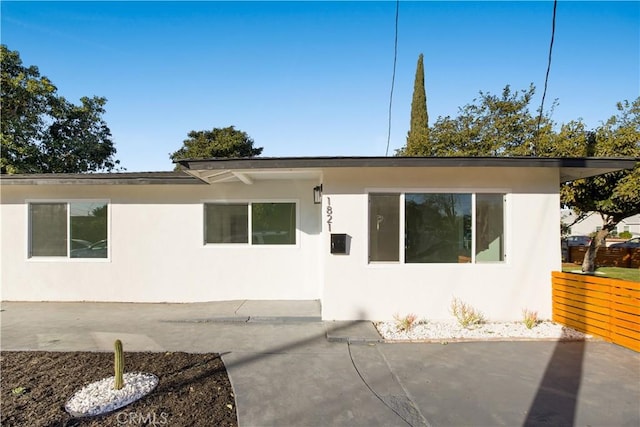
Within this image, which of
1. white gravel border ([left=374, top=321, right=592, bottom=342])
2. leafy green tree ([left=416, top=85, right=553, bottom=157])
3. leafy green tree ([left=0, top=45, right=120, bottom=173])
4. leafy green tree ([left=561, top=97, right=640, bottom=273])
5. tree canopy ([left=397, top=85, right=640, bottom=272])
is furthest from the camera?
leafy green tree ([left=416, top=85, right=553, bottom=157])

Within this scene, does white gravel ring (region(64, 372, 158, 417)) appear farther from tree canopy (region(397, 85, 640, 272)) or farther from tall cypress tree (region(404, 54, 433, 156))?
tall cypress tree (region(404, 54, 433, 156))

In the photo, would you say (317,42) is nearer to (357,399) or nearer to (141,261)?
(141,261)

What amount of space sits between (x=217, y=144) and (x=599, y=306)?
23.7 meters

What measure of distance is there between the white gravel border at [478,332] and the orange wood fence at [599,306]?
0.64 ft

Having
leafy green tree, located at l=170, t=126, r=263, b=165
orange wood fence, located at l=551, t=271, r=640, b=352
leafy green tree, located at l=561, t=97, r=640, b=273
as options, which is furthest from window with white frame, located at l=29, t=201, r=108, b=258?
leafy green tree, located at l=170, t=126, r=263, b=165

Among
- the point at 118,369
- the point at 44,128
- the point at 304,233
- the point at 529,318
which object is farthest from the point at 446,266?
the point at 44,128

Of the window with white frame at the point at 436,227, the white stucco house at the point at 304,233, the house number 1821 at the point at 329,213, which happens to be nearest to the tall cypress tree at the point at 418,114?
the white stucco house at the point at 304,233

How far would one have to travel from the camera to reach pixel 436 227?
553 centimetres

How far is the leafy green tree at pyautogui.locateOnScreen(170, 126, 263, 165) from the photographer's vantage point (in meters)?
24.2

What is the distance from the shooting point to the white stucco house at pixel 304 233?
17.8 feet

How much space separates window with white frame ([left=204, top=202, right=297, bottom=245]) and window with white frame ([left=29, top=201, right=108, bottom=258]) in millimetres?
2326

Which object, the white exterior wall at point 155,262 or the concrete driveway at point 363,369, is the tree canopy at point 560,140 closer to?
the concrete driveway at point 363,369

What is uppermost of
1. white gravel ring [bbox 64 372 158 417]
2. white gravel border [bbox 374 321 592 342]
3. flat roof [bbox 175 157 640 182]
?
flat roof [bbox 175 157 640 182]

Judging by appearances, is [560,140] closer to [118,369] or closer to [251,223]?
[251,223]
